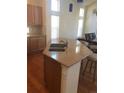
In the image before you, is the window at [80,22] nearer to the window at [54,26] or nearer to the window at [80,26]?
the window at [80,26]

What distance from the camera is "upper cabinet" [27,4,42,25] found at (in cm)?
498

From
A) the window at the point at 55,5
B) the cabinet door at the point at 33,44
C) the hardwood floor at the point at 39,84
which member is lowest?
the hardwood floor at the point at 39,84

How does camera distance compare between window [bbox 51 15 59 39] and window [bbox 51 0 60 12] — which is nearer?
window [bbox 51 0 60 12]

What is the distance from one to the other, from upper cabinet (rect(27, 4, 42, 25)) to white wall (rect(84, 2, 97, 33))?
148 inches

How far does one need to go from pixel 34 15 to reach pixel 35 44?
48.0 inches

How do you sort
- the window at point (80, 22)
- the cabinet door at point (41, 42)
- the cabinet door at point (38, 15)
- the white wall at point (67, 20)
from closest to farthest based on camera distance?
the cabinet door at point (38, 15) → the cabinet door at point (41, 42) → the white wall at point (67, 20) → the window at point (80, 22)

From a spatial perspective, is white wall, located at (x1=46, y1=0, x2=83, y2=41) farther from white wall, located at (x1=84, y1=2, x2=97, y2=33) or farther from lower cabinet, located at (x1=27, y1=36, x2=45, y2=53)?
white wall, located at (x1=84, y1=2, x2=97, y2=33)

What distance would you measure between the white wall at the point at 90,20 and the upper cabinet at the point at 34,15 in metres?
3.76

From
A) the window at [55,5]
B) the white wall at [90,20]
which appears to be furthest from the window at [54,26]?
the white wall at [90,20]

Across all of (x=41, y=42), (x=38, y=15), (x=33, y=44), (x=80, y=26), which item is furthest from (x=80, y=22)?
(x=33, y=44)

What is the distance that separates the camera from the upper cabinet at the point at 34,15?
4977 mm

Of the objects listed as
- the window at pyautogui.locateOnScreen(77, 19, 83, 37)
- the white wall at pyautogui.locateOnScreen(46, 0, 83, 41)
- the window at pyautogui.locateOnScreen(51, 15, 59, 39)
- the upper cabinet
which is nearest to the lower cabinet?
the white wall at pyautogui.locateOnScreen(46, 0, 83, 41)

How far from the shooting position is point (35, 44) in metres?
5.20
